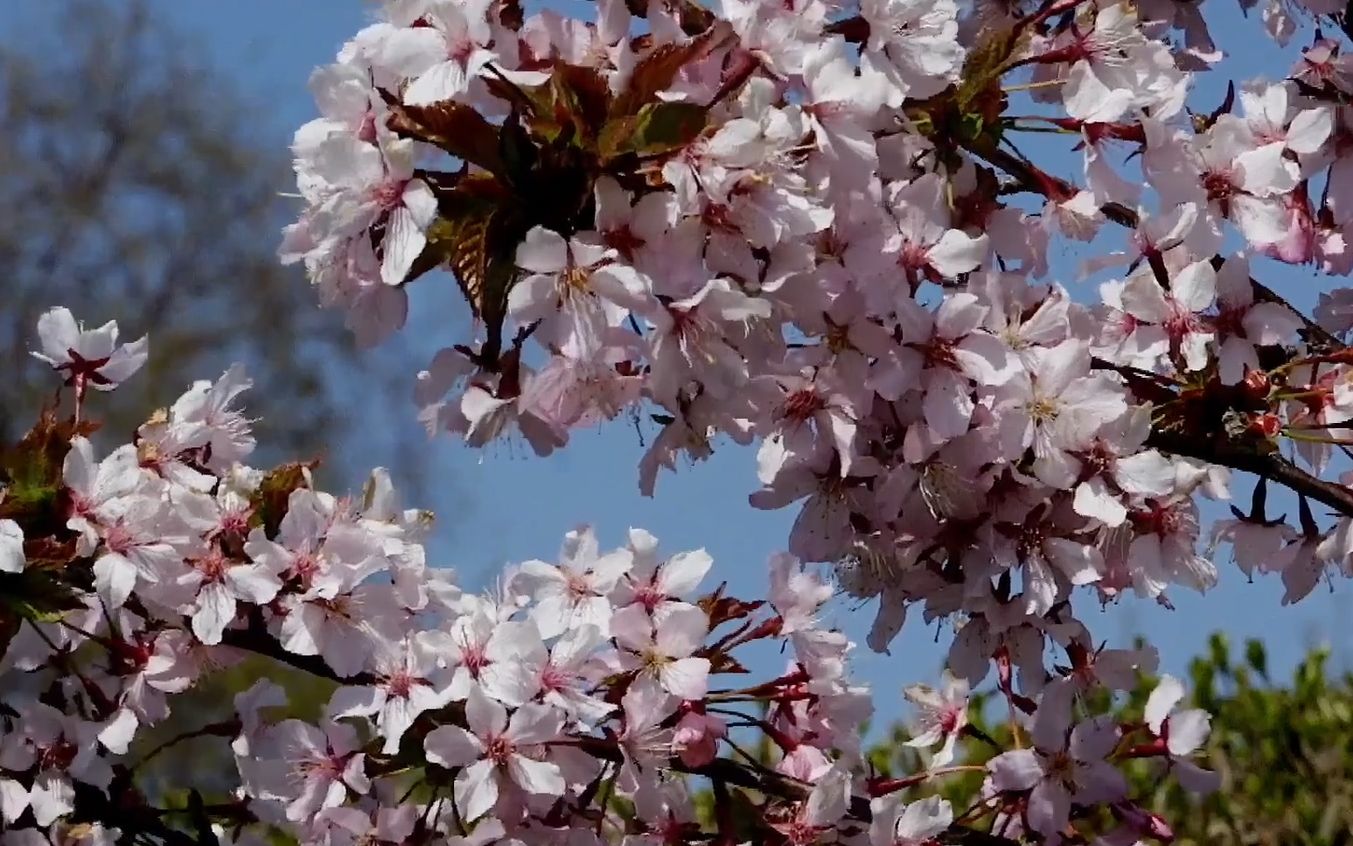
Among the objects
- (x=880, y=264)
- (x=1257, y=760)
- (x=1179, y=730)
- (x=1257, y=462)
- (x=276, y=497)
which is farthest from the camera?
(x=1257, y=760)

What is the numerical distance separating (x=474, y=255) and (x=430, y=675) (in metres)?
0.53

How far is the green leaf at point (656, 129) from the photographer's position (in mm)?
1294

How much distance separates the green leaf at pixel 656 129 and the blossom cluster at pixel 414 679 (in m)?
0.53

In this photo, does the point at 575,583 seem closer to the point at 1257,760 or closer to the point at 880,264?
the point at 880,264

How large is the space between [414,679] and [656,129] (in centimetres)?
68

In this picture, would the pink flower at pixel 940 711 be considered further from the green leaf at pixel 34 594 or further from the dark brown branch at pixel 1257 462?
the green leaf at pixel 34 594

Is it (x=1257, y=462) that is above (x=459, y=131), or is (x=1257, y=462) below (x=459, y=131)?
below

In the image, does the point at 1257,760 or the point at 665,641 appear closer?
the point at 665,641

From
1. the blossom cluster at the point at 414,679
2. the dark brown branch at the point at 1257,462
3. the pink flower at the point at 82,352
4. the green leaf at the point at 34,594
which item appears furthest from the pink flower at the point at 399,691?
the dark brown branch at the point at 1257,462

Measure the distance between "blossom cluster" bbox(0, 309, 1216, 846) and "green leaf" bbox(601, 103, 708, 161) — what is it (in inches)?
20.9

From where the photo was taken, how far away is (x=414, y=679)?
173 centimetres

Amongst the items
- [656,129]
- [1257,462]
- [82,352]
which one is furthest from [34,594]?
[1257,462]

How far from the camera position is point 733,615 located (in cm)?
180

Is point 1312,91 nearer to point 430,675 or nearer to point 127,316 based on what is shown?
point 430,675
